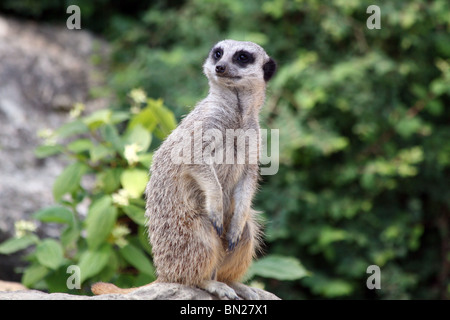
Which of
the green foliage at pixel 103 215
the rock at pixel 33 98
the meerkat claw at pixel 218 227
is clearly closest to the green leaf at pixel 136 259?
the green foliage at pixel 103 215

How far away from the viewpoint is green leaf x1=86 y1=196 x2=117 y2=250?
3010 millimetres

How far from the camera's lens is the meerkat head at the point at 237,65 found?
2.59 m

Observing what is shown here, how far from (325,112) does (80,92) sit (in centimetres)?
234

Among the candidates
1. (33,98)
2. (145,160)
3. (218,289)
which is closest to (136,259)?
(145,160)

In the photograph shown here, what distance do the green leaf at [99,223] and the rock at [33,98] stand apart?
3.45 ft

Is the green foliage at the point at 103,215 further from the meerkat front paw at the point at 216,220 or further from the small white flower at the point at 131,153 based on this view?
the meerkat front paw at the point at 216,220

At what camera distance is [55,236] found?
3930 millimetres

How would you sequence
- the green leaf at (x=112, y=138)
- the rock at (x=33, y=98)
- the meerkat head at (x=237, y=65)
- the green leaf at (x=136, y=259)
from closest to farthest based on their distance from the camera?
the meerkat head at (x=237, y=65), the green leaf at (x=136, y=259), the green leaf at (x=112, y=138), the rock at (x=33, y=98)

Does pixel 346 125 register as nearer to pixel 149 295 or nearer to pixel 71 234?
pixel 71 234

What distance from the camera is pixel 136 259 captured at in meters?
3.12

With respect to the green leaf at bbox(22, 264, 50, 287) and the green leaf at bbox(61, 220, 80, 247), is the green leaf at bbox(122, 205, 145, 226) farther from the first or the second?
the green leaf at bbox(22, 264, 50, 287)

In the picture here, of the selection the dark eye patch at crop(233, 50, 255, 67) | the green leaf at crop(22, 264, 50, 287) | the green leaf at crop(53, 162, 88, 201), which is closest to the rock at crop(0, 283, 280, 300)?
the green leaf at crop(22, 264, 50, 287)
